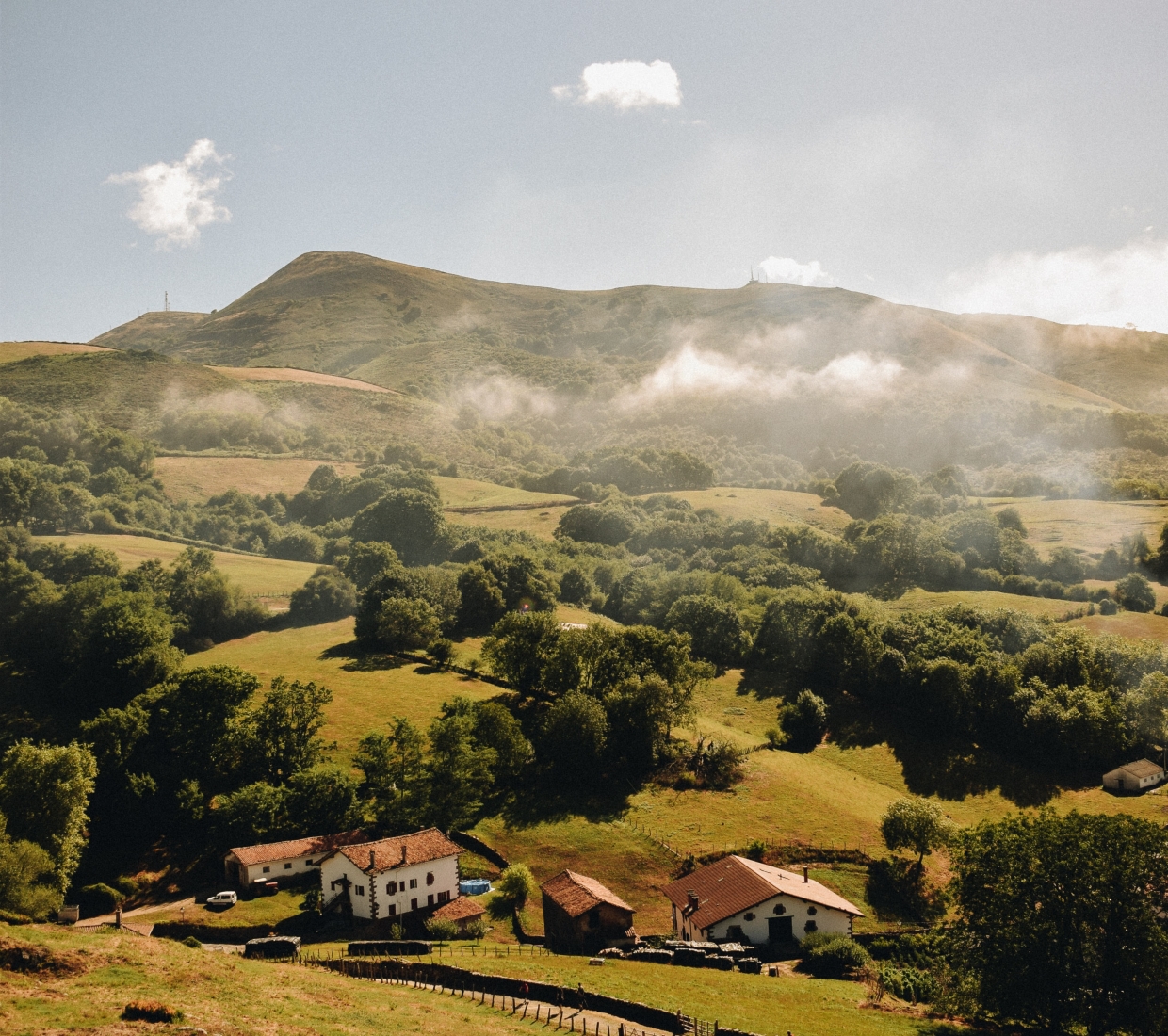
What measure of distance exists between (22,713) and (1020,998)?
78906 mm

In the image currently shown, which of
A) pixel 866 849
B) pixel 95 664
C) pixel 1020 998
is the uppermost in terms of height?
pixel 95 664

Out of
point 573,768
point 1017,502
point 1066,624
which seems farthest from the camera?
point 1017,502

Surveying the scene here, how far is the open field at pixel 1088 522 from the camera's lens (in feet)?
432

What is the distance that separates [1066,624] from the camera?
333 feet

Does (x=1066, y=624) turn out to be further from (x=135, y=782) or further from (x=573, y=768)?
(x=135, y=782)

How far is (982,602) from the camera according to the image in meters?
112

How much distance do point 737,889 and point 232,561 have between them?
9623cm

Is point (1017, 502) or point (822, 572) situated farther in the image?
point (1017, 502)

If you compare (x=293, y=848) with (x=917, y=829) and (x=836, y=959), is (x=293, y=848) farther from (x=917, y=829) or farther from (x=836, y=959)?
(x=917, y=829)

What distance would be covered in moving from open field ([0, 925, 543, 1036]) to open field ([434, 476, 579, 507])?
130 m

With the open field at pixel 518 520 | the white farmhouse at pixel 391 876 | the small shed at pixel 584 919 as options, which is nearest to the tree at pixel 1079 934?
the small shed at pixel 584 919

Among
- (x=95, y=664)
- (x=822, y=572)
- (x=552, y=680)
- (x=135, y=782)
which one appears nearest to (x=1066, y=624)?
Result: (x=822, y=572)

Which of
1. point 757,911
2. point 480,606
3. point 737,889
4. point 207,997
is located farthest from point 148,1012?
point 480,606

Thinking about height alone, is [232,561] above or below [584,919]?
above
